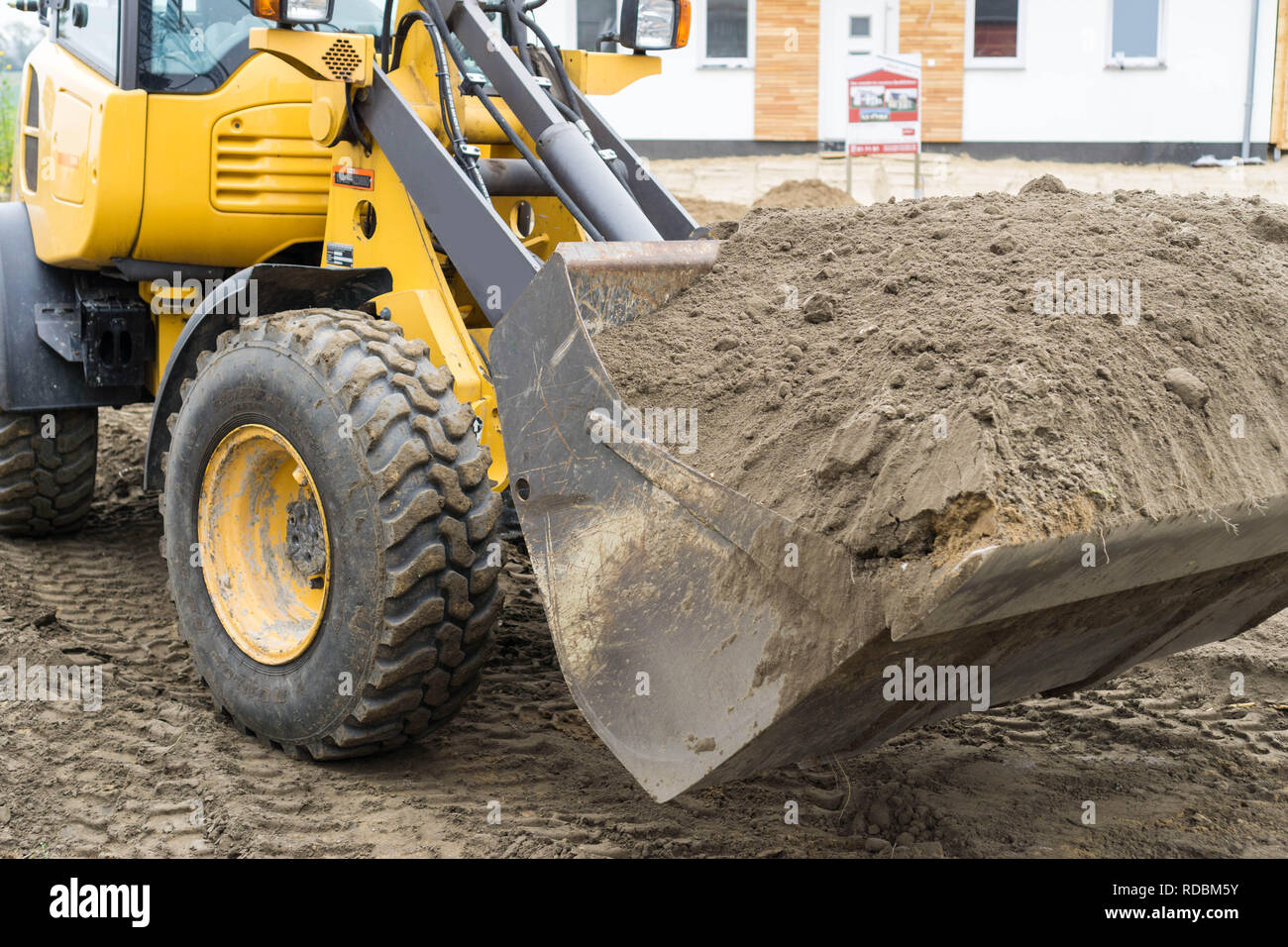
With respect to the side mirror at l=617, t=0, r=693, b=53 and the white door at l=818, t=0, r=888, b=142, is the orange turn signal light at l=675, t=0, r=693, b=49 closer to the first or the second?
the side mirror at l=617, t=0, r=693, b=53

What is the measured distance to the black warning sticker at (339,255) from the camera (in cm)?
→ 423

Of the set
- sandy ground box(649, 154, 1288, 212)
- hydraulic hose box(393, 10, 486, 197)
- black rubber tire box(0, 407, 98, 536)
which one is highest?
sandy ground box(649, 154, 1288, 212)

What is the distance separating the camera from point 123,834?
345cm

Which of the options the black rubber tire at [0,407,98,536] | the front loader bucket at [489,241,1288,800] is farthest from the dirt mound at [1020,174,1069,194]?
the black rubber tire at [0,407,98,536]

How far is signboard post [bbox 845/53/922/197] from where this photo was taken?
39.4 feet

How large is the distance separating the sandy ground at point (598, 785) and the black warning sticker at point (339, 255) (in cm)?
151

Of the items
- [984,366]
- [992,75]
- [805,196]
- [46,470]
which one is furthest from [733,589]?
[992,75]

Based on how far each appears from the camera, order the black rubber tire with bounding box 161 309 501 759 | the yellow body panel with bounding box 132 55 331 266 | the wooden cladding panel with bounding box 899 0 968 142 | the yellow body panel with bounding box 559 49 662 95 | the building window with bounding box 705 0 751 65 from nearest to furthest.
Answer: the black rubber tire with bounding box 161 309 501 759
the yellow body panel with bounding box 132 55 331 266
the yellow body panel with bounding box 559 49 662 95
the wooden cladding panel with bounding box 899 0 968 142
the building window with bounding box 705 0 751 65

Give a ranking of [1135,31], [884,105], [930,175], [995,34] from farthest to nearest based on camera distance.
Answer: [995,34] < [1135,31] < [930,175] < [884,105]

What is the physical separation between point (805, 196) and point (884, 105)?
203 cm

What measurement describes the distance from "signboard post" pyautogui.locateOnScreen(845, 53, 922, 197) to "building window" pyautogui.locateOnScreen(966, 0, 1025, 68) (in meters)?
6.10

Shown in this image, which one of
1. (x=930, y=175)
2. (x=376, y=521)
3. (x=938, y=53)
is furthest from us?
A: (x=938, y=53)

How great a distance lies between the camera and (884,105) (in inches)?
477

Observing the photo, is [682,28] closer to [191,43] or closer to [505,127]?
[505,127]
